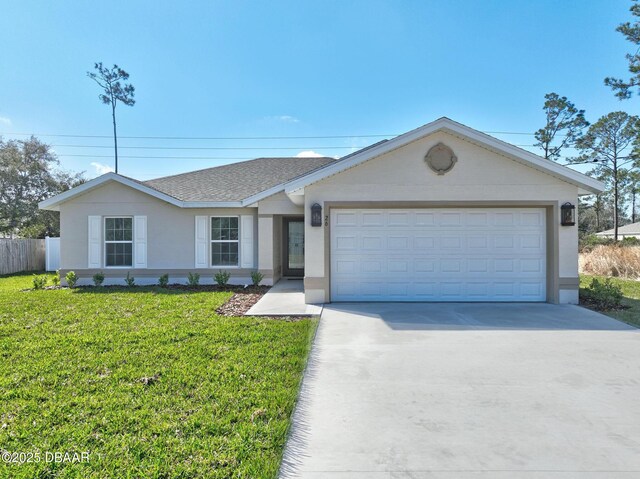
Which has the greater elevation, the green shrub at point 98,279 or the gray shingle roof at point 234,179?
the gray shingle roof at point 234,179

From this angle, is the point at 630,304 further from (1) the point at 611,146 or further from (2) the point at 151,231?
(1) the point at 611,146

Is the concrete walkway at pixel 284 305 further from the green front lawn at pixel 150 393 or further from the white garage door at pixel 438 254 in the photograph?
the white garage door at pixel 438 254

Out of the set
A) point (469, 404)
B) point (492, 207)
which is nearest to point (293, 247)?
point (492, 207)

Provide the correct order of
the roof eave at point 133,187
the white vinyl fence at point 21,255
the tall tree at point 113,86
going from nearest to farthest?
the roof eave at point 133,187, the white vinyl fence at point 21,255, the tall tree at point 113,86

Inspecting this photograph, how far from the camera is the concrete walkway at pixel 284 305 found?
7.76 metres

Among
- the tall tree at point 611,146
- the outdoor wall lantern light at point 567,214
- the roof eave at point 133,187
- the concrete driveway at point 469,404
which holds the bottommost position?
the concrete driveway at point 469,404

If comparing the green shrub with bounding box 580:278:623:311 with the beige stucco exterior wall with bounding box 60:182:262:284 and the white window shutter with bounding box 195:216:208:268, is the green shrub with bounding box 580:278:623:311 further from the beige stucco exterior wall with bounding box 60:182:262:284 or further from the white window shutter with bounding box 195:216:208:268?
the white window shutter with bounding box 195:216:208:268

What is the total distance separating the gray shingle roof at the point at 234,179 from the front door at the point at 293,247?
1.82m

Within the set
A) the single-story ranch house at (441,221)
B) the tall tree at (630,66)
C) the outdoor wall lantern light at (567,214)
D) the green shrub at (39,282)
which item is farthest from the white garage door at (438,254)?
the tall tree at (630,66)

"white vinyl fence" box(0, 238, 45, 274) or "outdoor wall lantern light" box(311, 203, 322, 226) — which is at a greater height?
"outdoor wall lantern light" box(311, 203, 322, 226)

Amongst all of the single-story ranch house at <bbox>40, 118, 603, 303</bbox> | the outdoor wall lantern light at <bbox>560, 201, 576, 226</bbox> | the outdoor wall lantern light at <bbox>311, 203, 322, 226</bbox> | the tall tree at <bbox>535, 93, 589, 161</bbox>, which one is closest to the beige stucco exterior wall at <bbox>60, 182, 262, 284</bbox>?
the outdoor wall lantern light at <bbox>311, 203, 322, 226</bbox>

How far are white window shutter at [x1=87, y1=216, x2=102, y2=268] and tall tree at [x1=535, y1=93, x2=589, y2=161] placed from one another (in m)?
34.5

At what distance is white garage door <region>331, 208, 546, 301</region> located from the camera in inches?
352

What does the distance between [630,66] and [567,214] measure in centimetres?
2189
